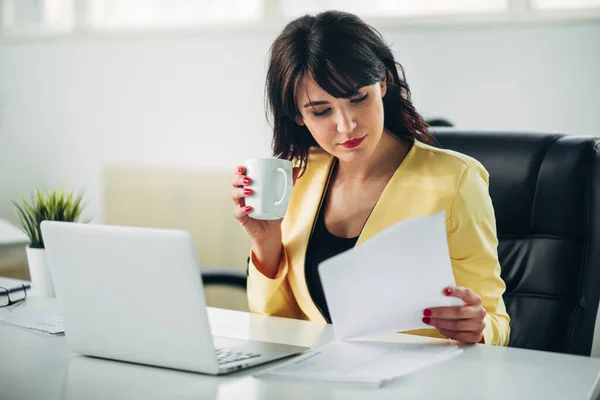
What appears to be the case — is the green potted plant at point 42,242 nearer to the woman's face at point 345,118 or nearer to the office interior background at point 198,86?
the woman's face at point 345,118

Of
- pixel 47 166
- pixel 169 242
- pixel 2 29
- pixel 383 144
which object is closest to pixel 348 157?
pixel 383 144

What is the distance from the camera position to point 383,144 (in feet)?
5.28

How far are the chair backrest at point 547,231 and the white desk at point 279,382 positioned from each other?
414 millimetres

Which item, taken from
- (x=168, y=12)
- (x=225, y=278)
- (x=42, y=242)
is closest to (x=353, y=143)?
(x=42, y=242)

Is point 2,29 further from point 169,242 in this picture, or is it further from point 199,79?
point 169,242

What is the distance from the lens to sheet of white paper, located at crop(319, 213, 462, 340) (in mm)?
1030

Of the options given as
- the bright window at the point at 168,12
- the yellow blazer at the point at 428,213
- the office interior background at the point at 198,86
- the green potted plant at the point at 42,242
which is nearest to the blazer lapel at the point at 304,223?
the yellow blazer at the point at 428,213

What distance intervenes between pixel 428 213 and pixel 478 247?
110mm

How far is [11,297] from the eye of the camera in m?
1.49

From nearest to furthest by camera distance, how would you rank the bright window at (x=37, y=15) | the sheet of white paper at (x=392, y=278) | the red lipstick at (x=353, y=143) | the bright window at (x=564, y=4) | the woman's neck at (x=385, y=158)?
1. the sheet of white paper at (x=392, y=278)
2. the red lipstick at (x=353, y=143)
3. the woman's neck at (x=385, y=158)
4. the bright window at (x=564, y=4)
5. the bright window at (x=37, y=15)

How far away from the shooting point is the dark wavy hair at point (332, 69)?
4.75 ft

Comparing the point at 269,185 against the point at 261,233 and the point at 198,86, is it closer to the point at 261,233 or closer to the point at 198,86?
the point at 261,233

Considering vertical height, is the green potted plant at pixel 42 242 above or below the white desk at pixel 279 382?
above

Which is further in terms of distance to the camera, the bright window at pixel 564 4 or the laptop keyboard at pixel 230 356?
the bright window at pixel 564 4
